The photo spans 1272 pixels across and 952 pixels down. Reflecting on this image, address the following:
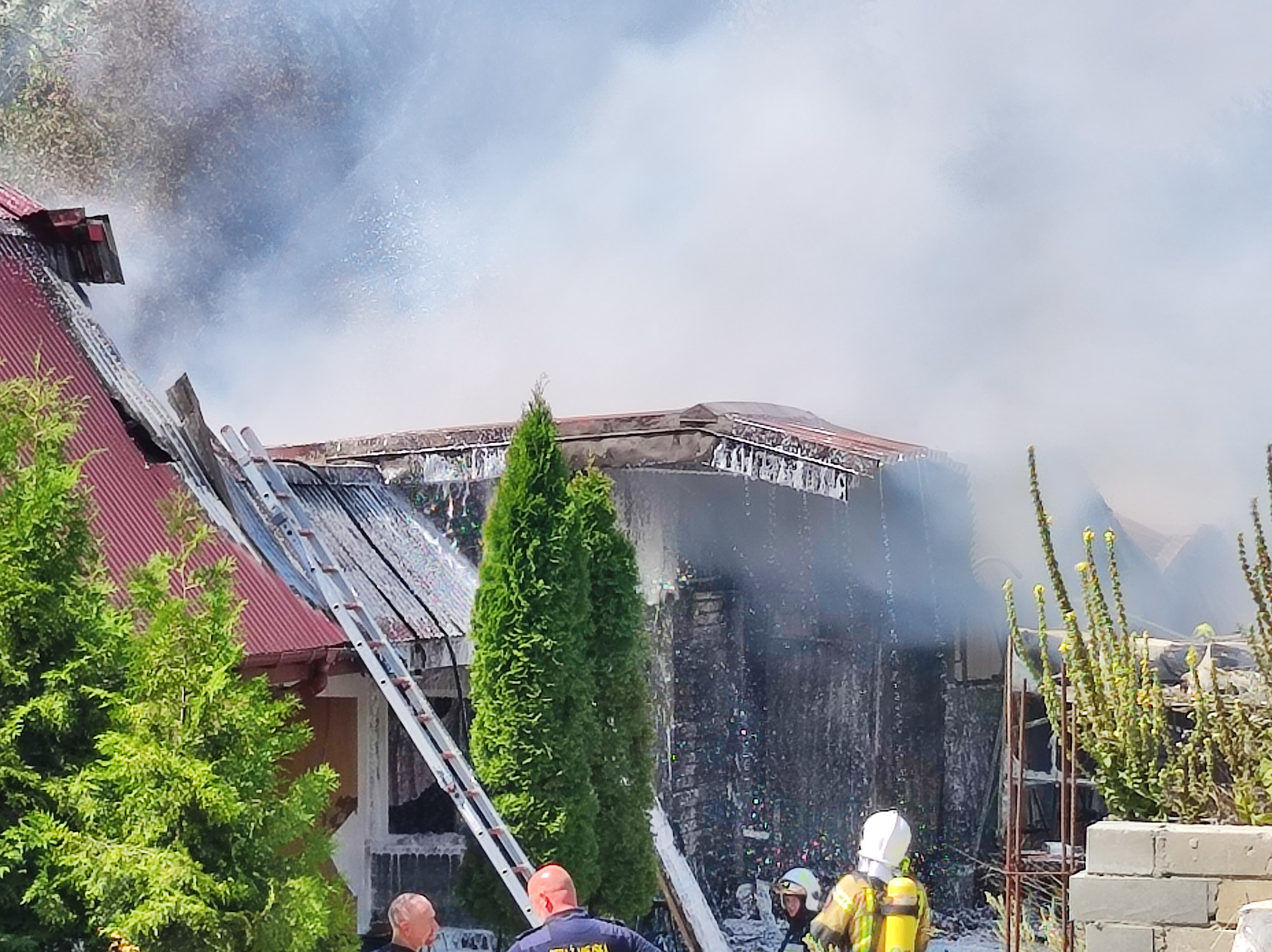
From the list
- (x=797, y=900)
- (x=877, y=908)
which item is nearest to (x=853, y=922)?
(x=877, y=908)

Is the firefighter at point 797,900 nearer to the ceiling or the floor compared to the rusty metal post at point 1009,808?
nearer to the floor

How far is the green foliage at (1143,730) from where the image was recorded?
21.9 ft

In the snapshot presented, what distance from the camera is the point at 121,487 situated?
30.1 ft

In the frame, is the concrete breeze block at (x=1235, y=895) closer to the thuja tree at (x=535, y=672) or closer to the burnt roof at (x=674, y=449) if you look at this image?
the thuja tree at (x=535, y=672)

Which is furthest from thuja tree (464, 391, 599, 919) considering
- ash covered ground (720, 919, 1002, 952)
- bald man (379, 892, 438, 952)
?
bald man (379, 892, 438, 952)

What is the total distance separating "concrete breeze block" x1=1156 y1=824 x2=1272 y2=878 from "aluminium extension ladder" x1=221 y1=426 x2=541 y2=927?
161 inches

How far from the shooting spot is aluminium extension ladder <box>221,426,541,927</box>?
9289mm

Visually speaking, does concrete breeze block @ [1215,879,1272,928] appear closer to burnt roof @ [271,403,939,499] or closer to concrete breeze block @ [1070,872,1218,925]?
concrete breeze block @ [1070,872,1218,925]

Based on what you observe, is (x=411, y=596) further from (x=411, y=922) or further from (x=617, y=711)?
(x=411, y=922)

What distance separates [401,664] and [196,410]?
2.00m

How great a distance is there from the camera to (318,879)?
5.87m

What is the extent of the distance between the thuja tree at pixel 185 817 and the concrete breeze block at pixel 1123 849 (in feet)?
9.20

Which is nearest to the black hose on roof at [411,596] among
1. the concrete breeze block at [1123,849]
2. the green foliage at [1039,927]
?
the green foliage at [1039,927]

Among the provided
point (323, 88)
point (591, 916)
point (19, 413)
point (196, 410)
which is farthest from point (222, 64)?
point (591, 916)
